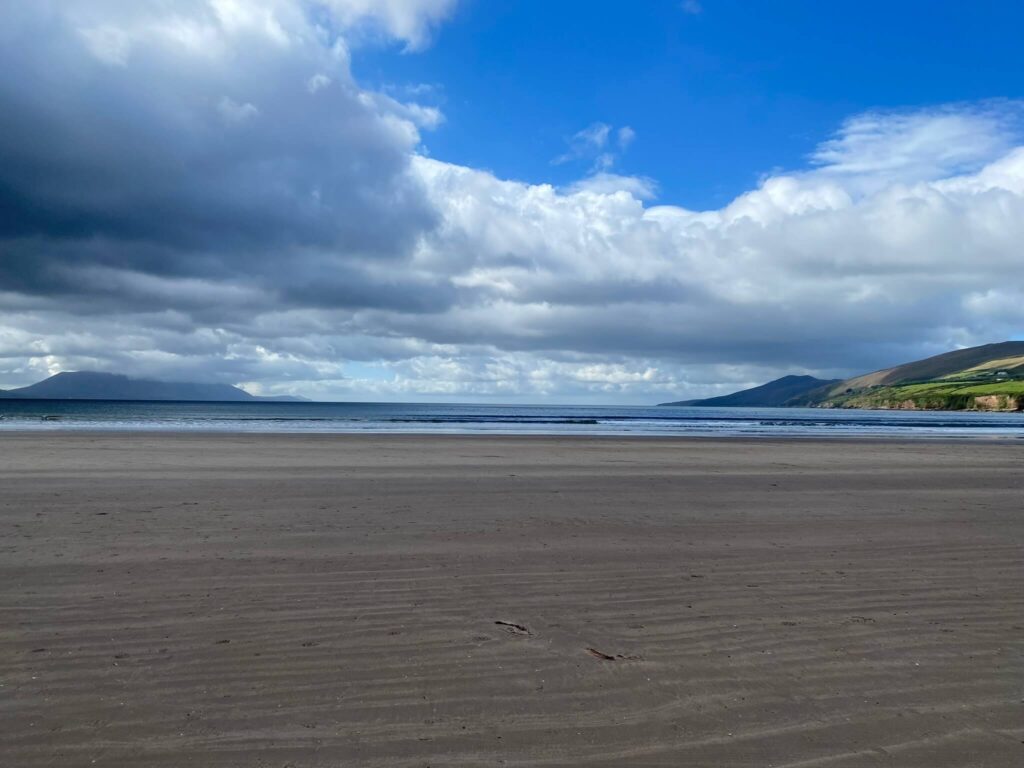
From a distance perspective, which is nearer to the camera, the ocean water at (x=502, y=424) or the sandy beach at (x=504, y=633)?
the sandy beach at (x=504, y=633)

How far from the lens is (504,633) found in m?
6.22

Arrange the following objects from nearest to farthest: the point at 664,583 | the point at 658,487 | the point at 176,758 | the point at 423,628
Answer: the point at 176,758
the point at 423,628
the point at 664,583
the point at 658,487

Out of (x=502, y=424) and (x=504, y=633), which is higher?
(x=502, y=424)

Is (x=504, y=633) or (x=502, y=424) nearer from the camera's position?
(x=504, y=633)

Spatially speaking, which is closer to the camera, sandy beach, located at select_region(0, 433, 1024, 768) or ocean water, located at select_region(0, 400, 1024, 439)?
sandy beach, located at select_region(0, 433, 1024, 768)

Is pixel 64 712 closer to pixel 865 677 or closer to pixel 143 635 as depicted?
pixel 143 635

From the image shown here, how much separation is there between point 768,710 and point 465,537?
Result: 20.3ft

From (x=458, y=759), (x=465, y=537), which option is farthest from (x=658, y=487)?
(x=458, y=759)

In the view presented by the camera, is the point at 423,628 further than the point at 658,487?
No

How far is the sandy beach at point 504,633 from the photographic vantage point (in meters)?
4.37

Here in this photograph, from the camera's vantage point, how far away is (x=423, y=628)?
20.7ft

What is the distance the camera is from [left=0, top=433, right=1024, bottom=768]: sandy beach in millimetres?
4367

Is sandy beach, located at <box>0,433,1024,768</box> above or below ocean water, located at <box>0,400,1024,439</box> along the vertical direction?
below

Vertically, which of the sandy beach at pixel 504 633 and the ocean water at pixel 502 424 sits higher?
the ocean water at pixel 502 424
